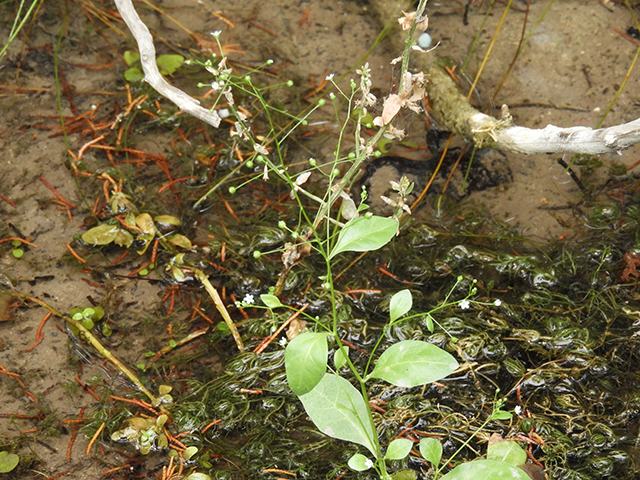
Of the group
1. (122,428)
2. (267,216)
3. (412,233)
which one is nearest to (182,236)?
(267,216)

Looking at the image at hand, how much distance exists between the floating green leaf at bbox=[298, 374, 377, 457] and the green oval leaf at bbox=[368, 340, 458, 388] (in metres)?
0.21

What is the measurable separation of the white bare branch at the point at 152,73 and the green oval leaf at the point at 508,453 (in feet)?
6.37

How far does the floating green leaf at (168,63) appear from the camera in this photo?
12.9 feet

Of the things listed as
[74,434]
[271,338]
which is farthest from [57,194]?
[271,338]

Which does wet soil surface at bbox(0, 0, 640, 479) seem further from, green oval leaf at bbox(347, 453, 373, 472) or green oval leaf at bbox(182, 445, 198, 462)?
green oval leaf at bbox(347, 453, 373, 472)

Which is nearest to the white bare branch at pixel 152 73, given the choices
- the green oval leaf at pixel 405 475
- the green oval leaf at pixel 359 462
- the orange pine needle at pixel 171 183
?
the orange pine needle at pixel 171 183

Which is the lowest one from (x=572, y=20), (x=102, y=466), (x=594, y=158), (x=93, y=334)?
(x=102, y=466)

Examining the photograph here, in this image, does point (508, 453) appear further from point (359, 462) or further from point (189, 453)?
point (189, 453)

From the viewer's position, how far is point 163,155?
3.63 m

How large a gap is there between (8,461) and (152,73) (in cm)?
193

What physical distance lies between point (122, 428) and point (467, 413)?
1.57 metres

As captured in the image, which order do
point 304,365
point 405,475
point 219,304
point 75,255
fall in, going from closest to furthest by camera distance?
point 304,365 → point 405,475 → point 219,304 → point 75,255

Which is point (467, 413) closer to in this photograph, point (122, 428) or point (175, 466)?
point (175, 466)

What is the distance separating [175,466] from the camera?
2.45 meters
